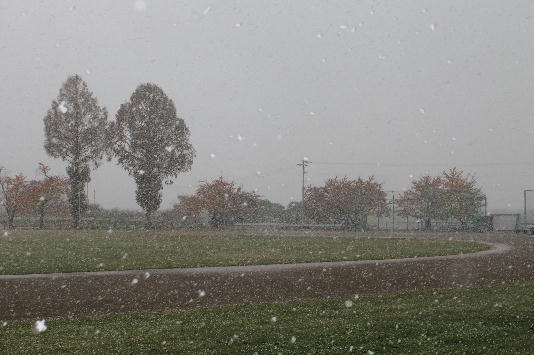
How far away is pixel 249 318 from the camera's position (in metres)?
8.52

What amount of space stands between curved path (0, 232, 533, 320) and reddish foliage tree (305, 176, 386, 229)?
24.0 m

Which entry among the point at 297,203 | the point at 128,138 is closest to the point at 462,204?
the point at 297,203

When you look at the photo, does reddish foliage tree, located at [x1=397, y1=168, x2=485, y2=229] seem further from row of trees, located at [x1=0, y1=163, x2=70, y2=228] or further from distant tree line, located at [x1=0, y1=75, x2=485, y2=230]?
row of trees, located at [x1=0, y1=163, x2=70, y2=228]

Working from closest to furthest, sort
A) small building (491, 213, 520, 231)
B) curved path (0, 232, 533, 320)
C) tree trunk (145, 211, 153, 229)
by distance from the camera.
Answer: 1. curved path (0, 232, 533, 320)
2. small building (491, 213, 520, 231)
3. tree trunk (145, 211, 153, 229)

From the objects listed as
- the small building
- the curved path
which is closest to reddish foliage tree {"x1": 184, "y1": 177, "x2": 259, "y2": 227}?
the small building

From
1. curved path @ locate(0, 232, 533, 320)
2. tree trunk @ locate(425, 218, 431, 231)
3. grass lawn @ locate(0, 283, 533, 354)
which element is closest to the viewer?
grass lawn @ locate(0, 283, 533, 354)

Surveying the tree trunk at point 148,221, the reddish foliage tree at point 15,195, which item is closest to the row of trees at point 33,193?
the reddish foliage tree at point 15,195

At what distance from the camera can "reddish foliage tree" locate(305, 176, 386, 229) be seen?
39.0 meters

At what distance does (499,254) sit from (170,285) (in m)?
11.3

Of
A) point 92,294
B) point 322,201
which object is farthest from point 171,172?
point 92,294

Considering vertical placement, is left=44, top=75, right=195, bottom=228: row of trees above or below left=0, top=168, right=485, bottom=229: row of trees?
above

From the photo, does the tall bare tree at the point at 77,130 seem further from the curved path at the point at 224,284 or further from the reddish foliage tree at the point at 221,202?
the curved path at the point at 224,284

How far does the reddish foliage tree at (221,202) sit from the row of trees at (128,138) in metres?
2.69

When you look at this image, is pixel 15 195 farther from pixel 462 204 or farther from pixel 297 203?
pixel 462 204
